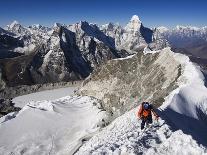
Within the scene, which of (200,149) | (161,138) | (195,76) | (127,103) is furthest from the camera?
(127,103)

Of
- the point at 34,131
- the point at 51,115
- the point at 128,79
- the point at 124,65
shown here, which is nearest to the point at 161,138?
the point at 34,131

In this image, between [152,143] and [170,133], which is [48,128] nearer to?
[170,133]

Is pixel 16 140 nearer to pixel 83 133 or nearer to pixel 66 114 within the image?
pixel 83 133

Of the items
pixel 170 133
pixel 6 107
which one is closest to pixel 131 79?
pixel 6 107

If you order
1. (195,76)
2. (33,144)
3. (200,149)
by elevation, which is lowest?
(33,144)

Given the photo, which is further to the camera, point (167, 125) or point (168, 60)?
point (168, 60)

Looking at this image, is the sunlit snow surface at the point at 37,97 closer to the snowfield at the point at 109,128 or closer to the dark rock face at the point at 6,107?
the dark rock face at the point at 6,107
